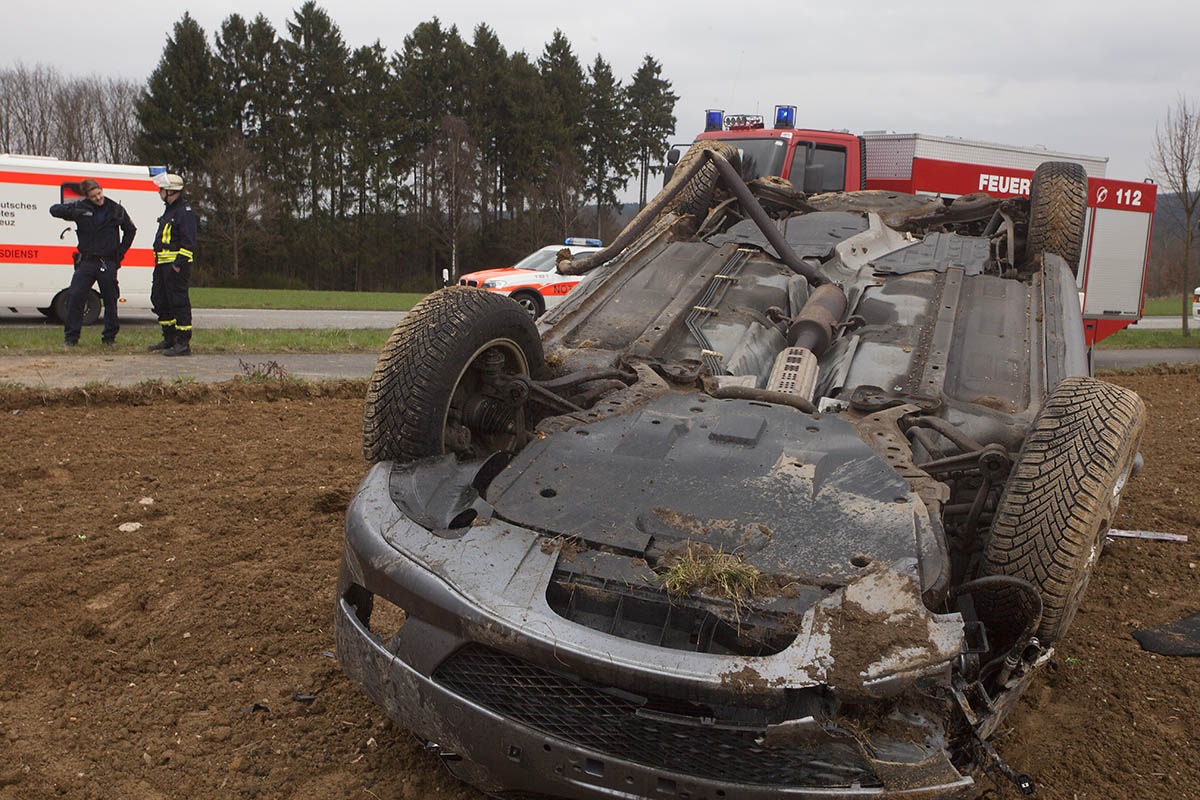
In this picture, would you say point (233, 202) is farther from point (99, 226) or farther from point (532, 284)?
point (99, 226)

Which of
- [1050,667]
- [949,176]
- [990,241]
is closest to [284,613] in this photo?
[1050,667]

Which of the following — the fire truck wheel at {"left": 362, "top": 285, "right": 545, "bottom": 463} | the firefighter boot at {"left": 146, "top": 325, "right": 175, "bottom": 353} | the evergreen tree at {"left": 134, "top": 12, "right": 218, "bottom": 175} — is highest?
the evergreen tree at {"left": 134, "top": 12, "right": 218, "bottom": 175}

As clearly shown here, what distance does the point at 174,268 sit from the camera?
910 centimetres

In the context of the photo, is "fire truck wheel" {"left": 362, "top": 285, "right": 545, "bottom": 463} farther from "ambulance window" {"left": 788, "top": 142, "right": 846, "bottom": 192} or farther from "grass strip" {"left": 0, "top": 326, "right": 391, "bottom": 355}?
"ambulance window" {"left": 788, "top": 142, "right": 846, "bottom": 192}

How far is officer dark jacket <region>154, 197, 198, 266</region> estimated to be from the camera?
9.13m

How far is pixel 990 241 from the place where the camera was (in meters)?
5.27

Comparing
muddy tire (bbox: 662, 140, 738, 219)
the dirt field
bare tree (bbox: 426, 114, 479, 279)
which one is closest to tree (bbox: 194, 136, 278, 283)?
bare tree (bbox: 426, 114, 479, 279)

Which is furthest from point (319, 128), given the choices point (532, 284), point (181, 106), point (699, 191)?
point (699, 191)

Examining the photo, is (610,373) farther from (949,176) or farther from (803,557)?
(949,176)

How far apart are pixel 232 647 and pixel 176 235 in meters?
7.04

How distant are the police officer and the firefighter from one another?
610 millimetres

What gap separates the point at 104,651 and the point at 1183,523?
5.54 m

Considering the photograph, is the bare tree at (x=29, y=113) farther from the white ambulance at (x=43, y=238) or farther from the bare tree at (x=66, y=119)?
the white ambulance at (x=43, y=238)

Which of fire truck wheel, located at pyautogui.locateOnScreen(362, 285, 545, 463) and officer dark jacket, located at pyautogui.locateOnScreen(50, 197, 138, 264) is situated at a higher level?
officer dark jacket, located at pyautogui.locateOnScreen(50, 197, 138, 264)
